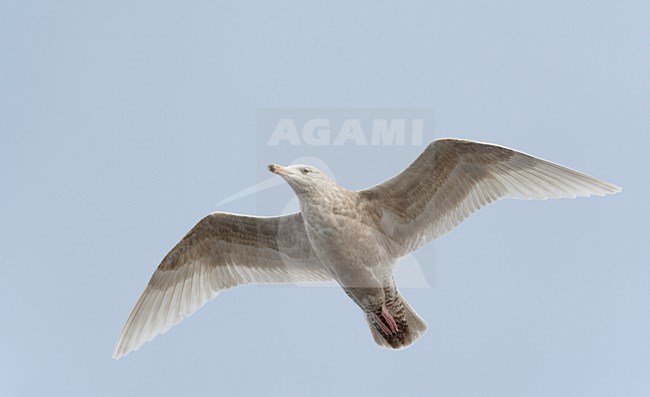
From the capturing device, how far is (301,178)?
9828mm

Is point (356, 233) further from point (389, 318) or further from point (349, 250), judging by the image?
point (389, 318)

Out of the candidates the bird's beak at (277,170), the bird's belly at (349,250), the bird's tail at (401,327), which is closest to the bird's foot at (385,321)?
the bird's tail at (401,327)

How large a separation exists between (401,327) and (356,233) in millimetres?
1892

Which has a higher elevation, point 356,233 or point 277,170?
point 277,170

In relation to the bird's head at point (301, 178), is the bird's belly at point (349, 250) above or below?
below

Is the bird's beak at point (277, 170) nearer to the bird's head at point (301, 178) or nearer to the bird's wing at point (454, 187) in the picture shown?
the bird's head at point (301, 178)

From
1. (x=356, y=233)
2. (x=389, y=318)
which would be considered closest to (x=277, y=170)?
(x=356, y=233)

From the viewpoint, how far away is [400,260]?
1098 cm

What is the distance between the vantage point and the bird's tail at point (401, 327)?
1091cm

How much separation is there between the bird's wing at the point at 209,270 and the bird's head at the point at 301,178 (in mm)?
1400

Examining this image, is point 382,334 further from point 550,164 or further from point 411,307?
point 550,164

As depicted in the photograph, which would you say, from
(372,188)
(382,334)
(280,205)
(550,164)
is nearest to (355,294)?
(382,334)

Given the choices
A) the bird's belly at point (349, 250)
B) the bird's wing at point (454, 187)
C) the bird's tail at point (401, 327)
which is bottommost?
the bird's tail at point (401, 327)

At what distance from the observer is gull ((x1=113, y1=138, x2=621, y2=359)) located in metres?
10.0
